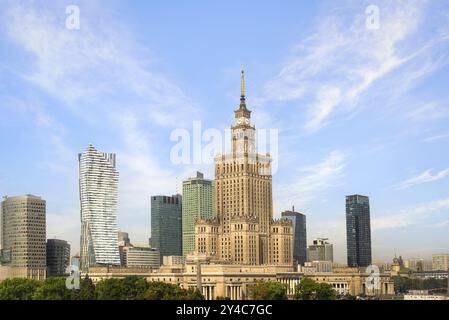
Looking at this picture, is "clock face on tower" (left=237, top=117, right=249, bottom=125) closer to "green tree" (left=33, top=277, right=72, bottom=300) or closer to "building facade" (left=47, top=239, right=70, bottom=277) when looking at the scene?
"green tree" (left=33, top=277, right=72, bottom=300)

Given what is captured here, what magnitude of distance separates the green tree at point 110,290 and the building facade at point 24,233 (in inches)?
2490

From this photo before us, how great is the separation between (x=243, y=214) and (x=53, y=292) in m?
49.6

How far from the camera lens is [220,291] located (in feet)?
423

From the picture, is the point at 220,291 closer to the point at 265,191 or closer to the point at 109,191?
the point at 265,191

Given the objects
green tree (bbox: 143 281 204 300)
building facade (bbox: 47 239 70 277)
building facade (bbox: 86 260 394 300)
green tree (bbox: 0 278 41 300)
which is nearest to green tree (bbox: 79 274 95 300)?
green tree (bbox: 0 278 41 300)

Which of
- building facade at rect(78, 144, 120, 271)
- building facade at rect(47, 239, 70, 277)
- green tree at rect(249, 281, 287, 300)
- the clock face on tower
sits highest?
the clock face on tower

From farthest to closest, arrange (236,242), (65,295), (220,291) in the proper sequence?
1. (236,242)
2. (220,291)
3. (65,295)

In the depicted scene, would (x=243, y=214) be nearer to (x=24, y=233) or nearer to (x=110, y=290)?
(x=110, y=290)

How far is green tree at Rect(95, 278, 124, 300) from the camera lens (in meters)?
107

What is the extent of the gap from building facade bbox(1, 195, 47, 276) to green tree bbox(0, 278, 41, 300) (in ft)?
183

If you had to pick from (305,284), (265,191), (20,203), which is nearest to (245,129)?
(265,191)

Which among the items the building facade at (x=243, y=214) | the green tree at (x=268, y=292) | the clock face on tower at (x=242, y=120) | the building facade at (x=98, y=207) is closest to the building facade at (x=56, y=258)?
the building facade at (x=98, y=207)
